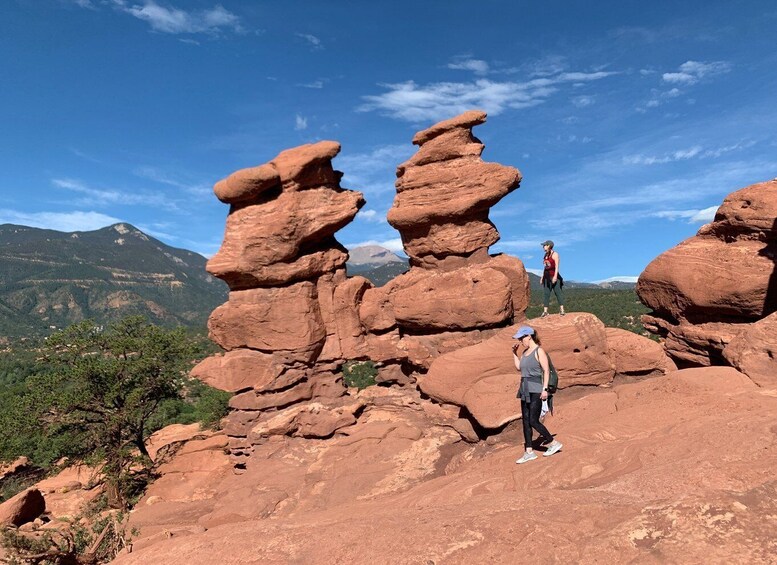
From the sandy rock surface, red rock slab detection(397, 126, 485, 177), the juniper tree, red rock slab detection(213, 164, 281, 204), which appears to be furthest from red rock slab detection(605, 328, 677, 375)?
the juniper tree

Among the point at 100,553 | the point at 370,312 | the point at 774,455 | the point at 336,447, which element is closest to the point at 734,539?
the point at 774,455

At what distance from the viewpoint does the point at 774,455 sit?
22.1ft

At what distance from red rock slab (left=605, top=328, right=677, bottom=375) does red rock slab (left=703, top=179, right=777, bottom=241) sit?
12.7 feet

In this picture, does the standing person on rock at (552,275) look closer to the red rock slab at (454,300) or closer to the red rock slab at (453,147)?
the red rock slab at (454,300)

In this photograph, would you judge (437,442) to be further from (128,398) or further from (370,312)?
(128,398)

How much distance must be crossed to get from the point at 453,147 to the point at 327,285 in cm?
700

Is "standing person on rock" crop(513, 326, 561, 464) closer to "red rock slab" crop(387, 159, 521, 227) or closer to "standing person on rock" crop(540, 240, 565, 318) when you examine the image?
"standing person on rock" crop(540, 240, 565, 318)

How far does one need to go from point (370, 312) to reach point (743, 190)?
12.3m

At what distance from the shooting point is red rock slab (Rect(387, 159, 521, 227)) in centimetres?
1662

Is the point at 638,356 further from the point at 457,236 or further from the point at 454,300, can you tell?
the point at 457,236

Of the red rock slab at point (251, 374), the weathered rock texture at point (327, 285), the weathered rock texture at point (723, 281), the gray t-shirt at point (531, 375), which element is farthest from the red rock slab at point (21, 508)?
the weathered rock texture at point (723, 281)

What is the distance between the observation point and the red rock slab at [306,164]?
17578mm

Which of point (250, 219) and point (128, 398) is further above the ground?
point (250, 219)

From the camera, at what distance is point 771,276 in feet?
41.1
